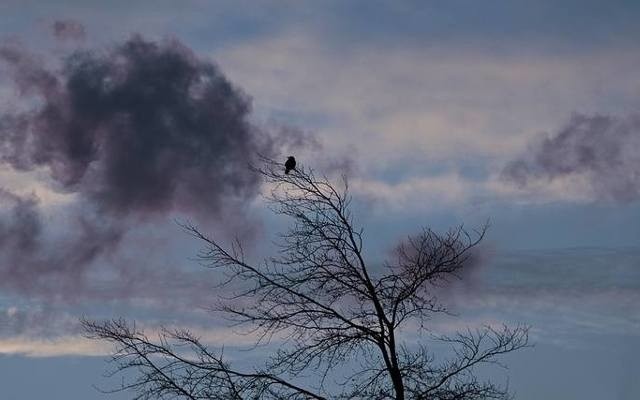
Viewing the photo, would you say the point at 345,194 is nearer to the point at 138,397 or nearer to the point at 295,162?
the point at 295,162

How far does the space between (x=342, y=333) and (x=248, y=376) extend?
1.42 metres

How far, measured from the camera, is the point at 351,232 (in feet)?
44.7

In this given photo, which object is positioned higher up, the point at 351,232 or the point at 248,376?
the point at 351,232

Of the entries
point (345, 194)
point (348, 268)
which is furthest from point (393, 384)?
point (345, 194)

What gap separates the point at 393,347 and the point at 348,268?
1256 mm

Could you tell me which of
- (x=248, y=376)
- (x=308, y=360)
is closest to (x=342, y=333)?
(x=308, y=360)

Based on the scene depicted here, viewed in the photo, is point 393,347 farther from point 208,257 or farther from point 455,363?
point 208,257

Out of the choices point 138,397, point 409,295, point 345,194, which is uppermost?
point 345,194

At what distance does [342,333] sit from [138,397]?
2909mm

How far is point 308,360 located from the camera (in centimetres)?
1342

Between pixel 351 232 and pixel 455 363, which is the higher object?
pixel 351 232

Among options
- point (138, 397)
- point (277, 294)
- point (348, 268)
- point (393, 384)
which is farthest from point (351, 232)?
point (138, 397)

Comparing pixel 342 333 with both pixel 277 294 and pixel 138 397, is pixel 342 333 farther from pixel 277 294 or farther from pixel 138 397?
pixel 138 397

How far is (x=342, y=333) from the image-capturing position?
44.0 ft
